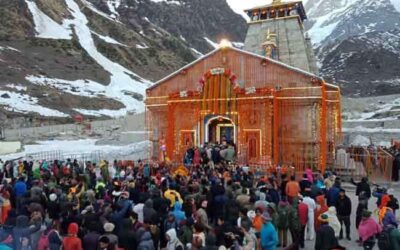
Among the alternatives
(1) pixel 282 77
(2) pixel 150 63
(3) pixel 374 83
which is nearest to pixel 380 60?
(3) pixel 374 83

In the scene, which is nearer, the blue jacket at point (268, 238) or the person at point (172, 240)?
the person at point (172, 240)

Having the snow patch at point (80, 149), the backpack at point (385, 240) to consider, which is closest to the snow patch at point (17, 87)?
the snow patch at point (80, 149)

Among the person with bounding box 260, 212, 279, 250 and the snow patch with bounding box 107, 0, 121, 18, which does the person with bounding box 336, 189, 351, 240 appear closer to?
the person with bounding box 260, 212, 279, 250

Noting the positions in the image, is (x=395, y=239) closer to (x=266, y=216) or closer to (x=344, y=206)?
(x=266, y=216)

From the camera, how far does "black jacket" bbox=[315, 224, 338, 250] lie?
25.5ft

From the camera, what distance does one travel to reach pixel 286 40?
98.5 feet

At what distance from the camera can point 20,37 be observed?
94.8 m

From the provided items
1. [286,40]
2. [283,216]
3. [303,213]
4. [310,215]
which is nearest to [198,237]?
[283,216]

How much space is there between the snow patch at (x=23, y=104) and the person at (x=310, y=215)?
52685 mm

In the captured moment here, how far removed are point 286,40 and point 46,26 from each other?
3602 inches

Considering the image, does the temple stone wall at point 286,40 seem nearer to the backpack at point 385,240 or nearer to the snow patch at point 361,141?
the snow patch at point 361,141

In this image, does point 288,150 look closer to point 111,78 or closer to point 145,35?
point 111,78

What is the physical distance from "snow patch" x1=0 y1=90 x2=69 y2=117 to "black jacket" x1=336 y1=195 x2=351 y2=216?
5331 centimetres

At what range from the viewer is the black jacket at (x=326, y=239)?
25.5ft
